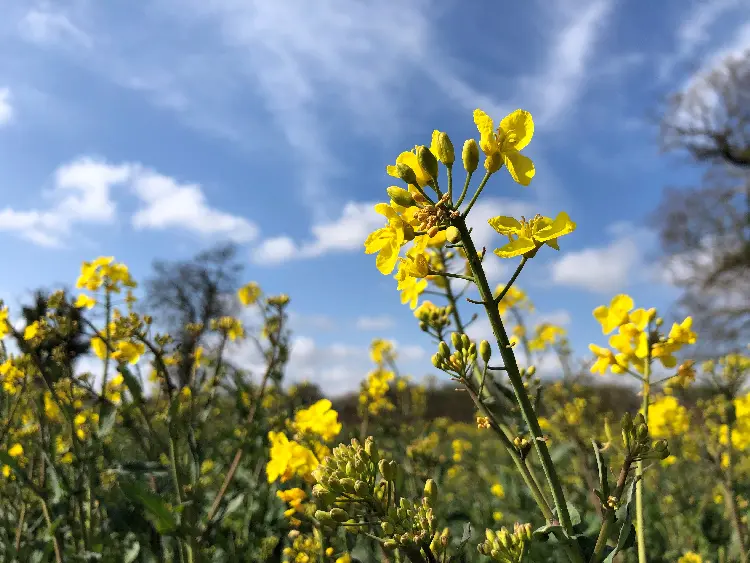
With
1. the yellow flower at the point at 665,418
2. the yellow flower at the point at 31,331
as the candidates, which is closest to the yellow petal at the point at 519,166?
the yellow flower at the point at 665,418

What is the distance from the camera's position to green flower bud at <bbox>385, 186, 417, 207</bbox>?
101 cm

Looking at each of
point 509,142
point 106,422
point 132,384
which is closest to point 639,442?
point 509,142

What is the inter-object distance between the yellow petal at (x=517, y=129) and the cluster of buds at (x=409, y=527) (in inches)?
28.9

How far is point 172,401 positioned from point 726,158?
26.4m

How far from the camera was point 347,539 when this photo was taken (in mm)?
2369

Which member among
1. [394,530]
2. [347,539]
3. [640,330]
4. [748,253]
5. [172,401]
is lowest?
[347,539]

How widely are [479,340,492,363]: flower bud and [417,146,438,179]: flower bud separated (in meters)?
0.41

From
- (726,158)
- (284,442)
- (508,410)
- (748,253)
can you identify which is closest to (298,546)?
(284,442)

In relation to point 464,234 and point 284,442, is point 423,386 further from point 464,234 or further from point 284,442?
point 464,234

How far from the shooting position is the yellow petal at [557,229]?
100 cm

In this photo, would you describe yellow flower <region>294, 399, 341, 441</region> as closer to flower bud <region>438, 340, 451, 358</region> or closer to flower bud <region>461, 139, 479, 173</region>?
flower bud <region>438, 340, 451, 358</region>

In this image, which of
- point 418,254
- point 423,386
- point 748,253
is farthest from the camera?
point 748,253

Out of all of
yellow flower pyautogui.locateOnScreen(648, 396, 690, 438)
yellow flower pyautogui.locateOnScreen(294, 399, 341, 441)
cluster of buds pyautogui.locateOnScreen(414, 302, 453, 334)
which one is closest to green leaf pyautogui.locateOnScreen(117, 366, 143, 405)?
yellow flower pyautogui.locateOnScreen(294, 399, 341, 441)

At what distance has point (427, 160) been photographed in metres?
1.00
